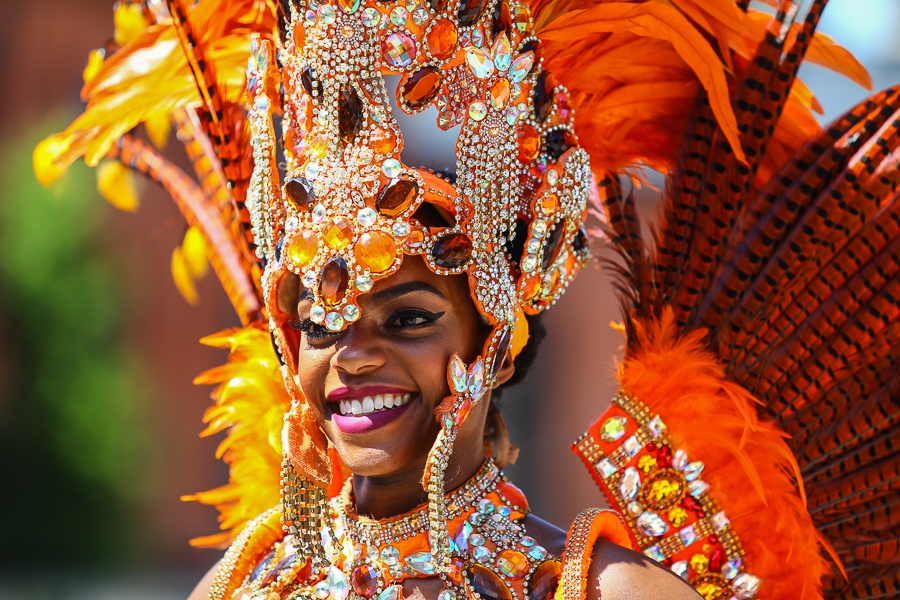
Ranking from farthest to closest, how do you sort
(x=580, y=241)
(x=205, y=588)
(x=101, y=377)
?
(x=101, y=377), (x=205, y=588), (x=580, y=241)

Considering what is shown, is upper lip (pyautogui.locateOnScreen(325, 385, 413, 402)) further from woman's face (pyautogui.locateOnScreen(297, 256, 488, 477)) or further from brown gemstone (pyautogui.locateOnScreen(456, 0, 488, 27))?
brown gemstone (pyautogui.locateOnScreen(456, 0, 488, 27))

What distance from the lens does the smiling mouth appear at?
2.14m

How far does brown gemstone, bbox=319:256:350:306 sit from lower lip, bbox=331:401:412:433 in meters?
0.23

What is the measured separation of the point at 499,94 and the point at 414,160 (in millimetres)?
220

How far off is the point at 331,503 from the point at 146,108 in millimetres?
1130

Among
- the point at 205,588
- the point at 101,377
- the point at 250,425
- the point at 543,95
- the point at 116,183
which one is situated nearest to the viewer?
the point at 543,95

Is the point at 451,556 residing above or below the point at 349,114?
below

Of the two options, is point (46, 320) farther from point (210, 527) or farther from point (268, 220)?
point (268, 220)

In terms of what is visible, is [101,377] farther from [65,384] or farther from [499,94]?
[499,94]

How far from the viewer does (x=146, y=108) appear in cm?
281

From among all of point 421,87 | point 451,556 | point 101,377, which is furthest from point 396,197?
point 101,377

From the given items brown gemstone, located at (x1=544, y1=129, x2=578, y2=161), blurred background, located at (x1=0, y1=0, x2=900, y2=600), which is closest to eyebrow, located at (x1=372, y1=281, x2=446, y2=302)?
brown gemstone, located at (x1=544, y1=129, x2=578, y2=161)

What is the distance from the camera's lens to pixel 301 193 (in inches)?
85.7

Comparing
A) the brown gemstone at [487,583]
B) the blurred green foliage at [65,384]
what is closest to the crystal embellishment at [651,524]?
the brown gemstone at [487,583]
